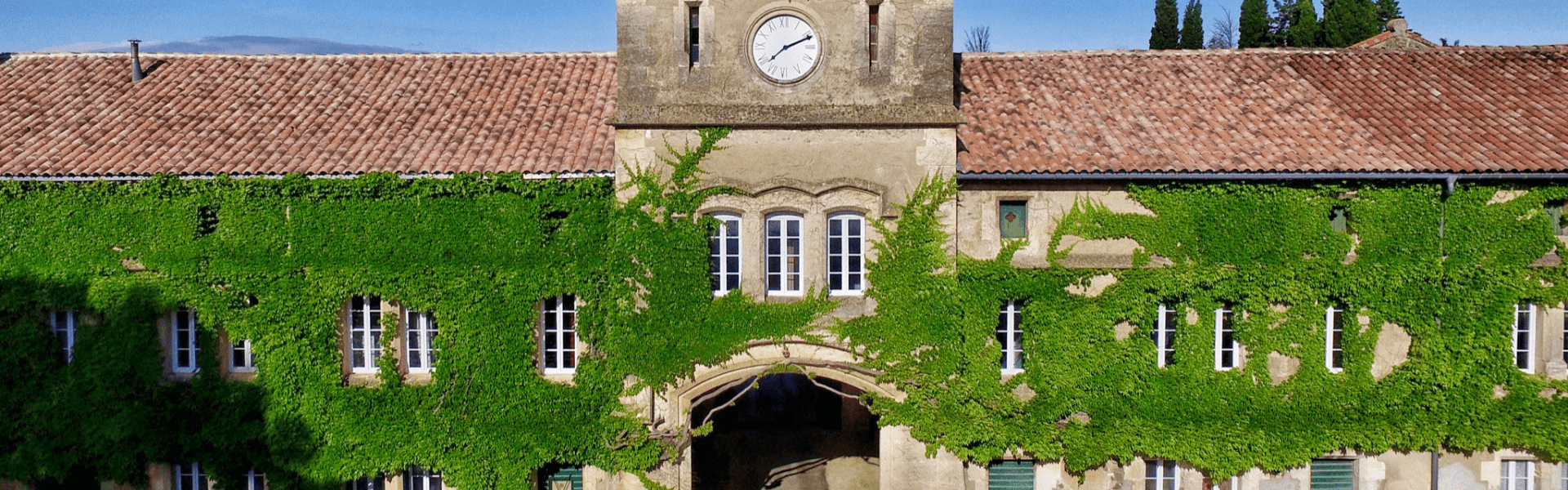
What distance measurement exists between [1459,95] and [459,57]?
59.4 ft

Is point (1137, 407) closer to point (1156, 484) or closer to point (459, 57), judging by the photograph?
point (1156, 484)

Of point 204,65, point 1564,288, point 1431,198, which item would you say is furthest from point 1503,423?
point 204,65

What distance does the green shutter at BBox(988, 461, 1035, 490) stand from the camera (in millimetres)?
16484

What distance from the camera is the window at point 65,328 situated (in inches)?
631

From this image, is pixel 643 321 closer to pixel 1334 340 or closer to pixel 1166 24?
pixel 1334 340

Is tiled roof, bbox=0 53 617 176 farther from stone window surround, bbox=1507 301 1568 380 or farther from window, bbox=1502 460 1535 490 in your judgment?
window, bbox=1502 460 1535 490

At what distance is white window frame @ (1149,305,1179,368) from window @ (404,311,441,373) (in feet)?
37.7

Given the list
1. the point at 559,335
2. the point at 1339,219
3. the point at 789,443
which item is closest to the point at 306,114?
the point at 559,335

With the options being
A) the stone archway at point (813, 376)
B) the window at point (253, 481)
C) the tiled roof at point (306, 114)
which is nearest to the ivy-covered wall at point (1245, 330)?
the stone archway at point (813, 376)

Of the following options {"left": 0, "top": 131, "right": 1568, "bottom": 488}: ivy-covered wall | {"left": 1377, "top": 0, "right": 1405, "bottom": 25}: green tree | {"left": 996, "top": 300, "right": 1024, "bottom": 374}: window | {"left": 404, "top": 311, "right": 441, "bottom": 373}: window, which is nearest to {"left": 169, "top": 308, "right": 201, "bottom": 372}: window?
{"left": 0, "top": 131, "right": 1568, "bottom": 488}: ivy-covered wall

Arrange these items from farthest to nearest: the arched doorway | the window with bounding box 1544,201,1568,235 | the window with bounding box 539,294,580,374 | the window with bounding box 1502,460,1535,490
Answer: the arched doorway
the window with bounding box 1502,460,1535,490
the window with bounding box 539,294,580,374
the window with bounding box 1544,201,1568,235

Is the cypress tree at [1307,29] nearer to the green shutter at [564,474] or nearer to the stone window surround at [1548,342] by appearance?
the stone window surround at [1548,342]

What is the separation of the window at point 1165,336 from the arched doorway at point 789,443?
21.3 feet

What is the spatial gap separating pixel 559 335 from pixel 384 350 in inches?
107
